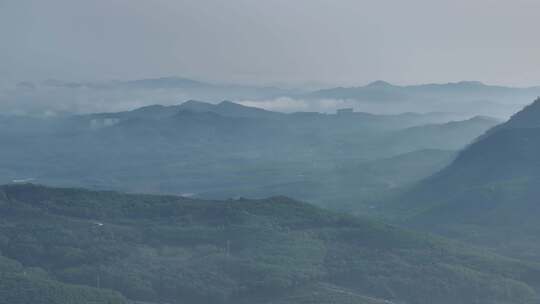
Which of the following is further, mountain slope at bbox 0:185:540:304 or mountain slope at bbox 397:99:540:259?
mountain slope at bbox 397:99:540:259

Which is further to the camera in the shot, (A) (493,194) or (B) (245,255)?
(A) (493,194)

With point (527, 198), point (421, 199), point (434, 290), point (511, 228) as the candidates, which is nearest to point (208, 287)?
point (434, 290)

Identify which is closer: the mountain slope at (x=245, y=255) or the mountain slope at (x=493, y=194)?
the mountain slope at (x=245, y=255)

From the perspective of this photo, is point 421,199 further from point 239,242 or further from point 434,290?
point 434,290
